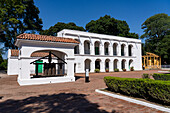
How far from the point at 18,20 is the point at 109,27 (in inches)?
1046

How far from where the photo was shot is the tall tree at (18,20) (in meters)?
29.0

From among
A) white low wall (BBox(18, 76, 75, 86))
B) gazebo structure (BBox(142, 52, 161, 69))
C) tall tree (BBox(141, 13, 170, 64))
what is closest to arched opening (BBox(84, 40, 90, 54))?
white low wall (BBox(18, 76, 75, 86))

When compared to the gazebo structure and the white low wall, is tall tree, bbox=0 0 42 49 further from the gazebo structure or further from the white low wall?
the gazebo structure

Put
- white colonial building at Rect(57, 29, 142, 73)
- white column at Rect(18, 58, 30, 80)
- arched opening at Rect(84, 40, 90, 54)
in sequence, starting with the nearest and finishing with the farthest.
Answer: white column at Rect(18, 58, 30, 80) → white colonial building at Rect(57, 29, 142, 73) → arched opening at Rect(84, 40, 90, 54)

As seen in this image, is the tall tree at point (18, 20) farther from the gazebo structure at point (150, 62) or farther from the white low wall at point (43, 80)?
the gazebo structure at point (150, 62)

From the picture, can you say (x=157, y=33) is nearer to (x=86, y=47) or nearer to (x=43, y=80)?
(x=86, y=47)

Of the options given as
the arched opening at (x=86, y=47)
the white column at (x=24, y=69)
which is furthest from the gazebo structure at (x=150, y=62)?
the white column at (x=24, y=69)

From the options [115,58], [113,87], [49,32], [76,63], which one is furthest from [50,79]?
[49,32]

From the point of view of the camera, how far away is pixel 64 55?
17062mm

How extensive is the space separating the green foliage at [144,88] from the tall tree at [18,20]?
91.6 feet

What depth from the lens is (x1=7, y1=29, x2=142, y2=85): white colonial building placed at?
37.2ft

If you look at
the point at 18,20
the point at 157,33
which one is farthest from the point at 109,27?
the point at 18,20

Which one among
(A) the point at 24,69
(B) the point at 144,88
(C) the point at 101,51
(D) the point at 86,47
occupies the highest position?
(D) the point at 86,47

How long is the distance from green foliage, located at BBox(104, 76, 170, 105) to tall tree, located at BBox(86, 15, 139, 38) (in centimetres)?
3565
